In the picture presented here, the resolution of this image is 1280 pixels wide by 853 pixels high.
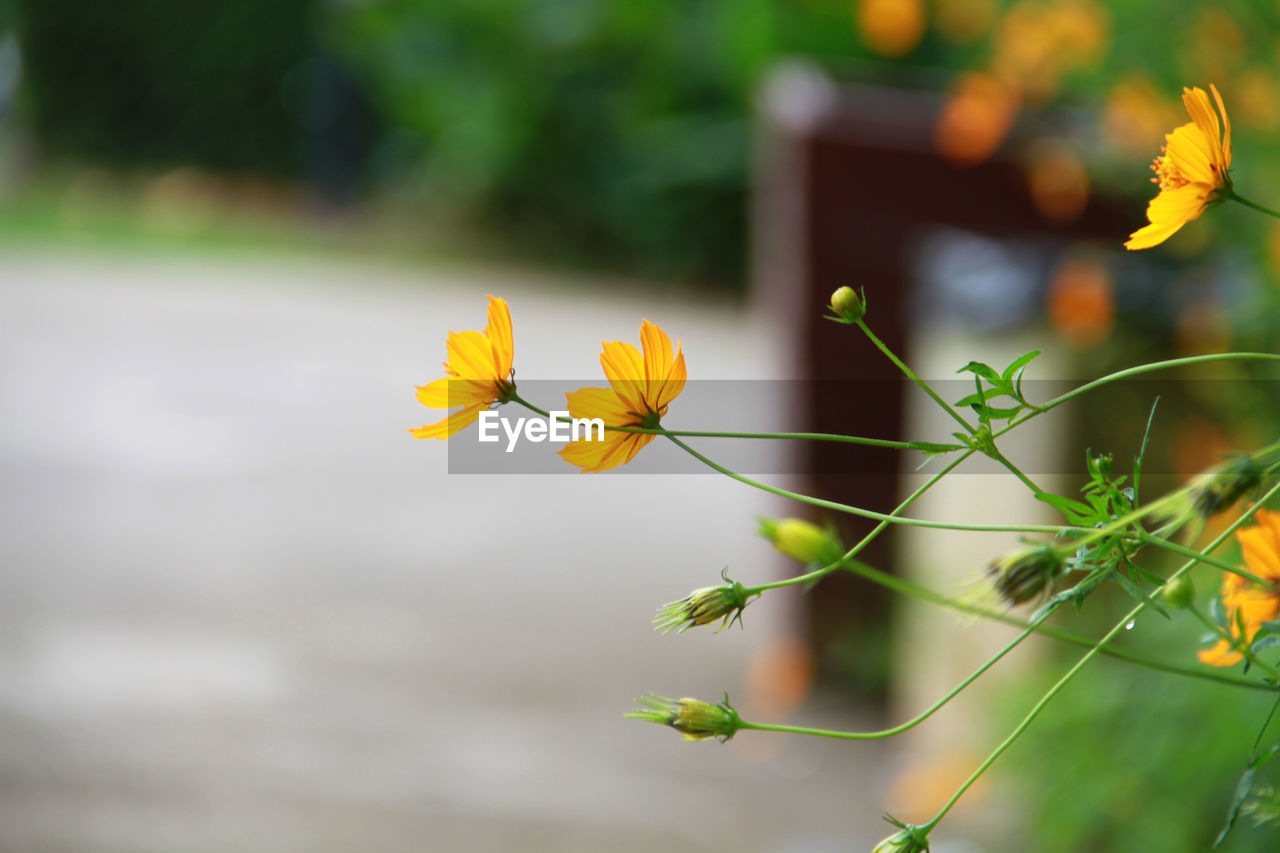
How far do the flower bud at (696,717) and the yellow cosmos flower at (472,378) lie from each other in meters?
0.09

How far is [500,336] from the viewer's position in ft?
1.13

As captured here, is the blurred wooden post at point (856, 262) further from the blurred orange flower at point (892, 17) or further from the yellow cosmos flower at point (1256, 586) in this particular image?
the yellow cosmos flower at point (1256, 586)

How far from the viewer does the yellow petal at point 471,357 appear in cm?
35

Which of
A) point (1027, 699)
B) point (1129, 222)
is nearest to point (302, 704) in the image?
point (1027, 699)

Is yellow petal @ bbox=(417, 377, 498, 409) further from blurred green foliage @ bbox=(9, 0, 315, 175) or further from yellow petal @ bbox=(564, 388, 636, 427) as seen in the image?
blurred green foliage @ bbox=(9, 0, 315, 175)

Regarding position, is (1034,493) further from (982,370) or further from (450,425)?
(450,425)

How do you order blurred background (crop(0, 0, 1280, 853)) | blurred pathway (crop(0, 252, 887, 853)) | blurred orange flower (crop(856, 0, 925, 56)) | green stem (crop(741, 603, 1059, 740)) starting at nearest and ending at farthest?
green stem (crop(741, 603, 1059, 740)) < blurred background (crop(0, 0, 1280, 853)) < blurred orange flower (crop(856, 0, 925, 56)) < blurred pathway (crop(0, 252, 887, 853))

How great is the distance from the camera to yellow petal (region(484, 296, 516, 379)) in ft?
1.11

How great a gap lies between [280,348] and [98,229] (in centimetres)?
256

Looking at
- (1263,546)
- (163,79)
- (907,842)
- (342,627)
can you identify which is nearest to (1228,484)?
(1263,546)

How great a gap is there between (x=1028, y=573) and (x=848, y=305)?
0.09m

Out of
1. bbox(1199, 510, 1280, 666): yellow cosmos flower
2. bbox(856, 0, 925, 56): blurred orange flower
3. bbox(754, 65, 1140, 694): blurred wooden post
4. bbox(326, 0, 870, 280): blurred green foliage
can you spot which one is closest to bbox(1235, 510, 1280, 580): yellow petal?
bbox(1199, 510, 1280, 666): yellow cosmos flower

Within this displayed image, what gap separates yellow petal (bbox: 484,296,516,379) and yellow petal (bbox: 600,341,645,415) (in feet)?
0.08

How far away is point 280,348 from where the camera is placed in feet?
15.0
